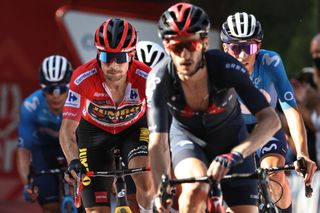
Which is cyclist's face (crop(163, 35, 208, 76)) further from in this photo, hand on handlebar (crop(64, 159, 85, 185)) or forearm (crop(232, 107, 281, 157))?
hand on handlebar (crop(64, 159, 85, 185))

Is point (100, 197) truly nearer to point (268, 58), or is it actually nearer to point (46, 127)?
point (268, 58)

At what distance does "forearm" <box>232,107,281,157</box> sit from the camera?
8.37m

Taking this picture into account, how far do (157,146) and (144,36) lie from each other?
9905mm

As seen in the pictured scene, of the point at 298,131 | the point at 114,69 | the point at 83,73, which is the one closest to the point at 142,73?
the point at 114,69

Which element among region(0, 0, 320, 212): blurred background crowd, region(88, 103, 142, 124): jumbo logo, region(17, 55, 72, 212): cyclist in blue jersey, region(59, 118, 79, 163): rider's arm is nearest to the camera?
region(59, 118, 79, 163): rider's arm

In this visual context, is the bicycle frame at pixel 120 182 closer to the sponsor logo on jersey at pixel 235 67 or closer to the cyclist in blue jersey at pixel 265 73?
the cyclist in blue jersey at pixel 265 73

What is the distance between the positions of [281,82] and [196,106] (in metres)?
1.66

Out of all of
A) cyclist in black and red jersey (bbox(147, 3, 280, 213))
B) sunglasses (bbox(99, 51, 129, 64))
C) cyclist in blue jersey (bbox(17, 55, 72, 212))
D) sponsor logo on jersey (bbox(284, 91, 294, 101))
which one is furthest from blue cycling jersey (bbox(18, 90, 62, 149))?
cyclist in black and red jersey (bbox(147, 3, 280, 213))

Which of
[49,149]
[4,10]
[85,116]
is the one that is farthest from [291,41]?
[85,116]

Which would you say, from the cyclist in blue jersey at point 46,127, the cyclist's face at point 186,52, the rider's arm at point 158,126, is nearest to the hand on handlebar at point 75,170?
the rider's arm at point 158,126

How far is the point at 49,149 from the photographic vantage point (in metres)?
13.6

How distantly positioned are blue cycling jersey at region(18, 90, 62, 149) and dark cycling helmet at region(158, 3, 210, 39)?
5037 mm

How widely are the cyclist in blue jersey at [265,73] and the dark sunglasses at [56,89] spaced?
3.08 meters

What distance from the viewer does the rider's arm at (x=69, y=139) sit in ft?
33.9
